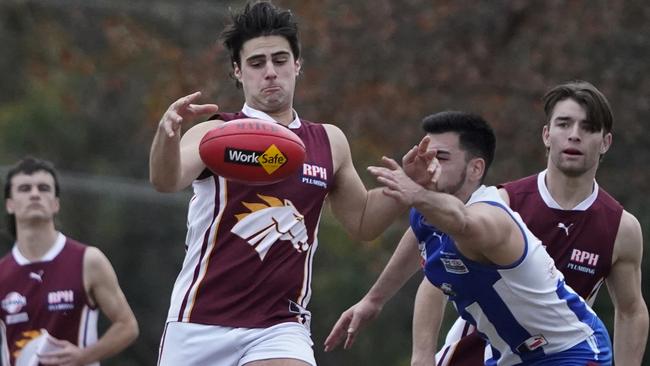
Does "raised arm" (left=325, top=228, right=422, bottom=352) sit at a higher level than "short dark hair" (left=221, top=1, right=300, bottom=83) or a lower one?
lower

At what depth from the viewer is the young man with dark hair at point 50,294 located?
869cm

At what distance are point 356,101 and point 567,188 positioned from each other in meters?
9.58

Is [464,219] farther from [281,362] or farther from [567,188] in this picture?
[567,188]

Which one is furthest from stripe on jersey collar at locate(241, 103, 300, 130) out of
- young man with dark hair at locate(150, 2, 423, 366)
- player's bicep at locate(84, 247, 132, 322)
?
player's bicep at locate(84, 247, 132, 322)

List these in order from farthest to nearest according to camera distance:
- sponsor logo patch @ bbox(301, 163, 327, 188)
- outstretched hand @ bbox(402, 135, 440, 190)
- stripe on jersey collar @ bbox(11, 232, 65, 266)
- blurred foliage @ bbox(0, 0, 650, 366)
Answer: blurred foliage @ bbox(0, 0, 650, 366), stripe on jersey collar @ bbox(11, 232, 65, 266), sponsor logo patch @ bbox(301, 163, 327, 188), outstretched hand @ bbox(402, 135, 440, 190)

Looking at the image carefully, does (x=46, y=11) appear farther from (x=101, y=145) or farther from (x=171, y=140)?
(x=171, y=140)

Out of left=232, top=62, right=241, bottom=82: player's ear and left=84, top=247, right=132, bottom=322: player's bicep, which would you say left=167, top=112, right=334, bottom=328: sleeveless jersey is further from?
left=84, top=247, right=132, bottom=322: player's bicep

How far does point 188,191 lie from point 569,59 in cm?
444

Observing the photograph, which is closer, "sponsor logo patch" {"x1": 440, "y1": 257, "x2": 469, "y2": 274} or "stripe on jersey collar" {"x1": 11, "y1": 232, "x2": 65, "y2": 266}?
"sponsor logo patch" {"x1": 440, "y1": 257, "x2": 469, "y2": 274}

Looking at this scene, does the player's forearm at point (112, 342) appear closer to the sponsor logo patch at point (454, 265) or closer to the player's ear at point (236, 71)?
the player's ear at point (236, 71)

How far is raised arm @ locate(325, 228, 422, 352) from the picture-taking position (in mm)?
6984

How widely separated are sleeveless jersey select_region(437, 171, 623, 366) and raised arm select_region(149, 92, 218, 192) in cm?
179

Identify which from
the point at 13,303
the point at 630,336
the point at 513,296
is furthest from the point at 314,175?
the point at 13,303

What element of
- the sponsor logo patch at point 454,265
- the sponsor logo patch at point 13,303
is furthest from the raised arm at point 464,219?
the sponsor logo patch at point 13,303
